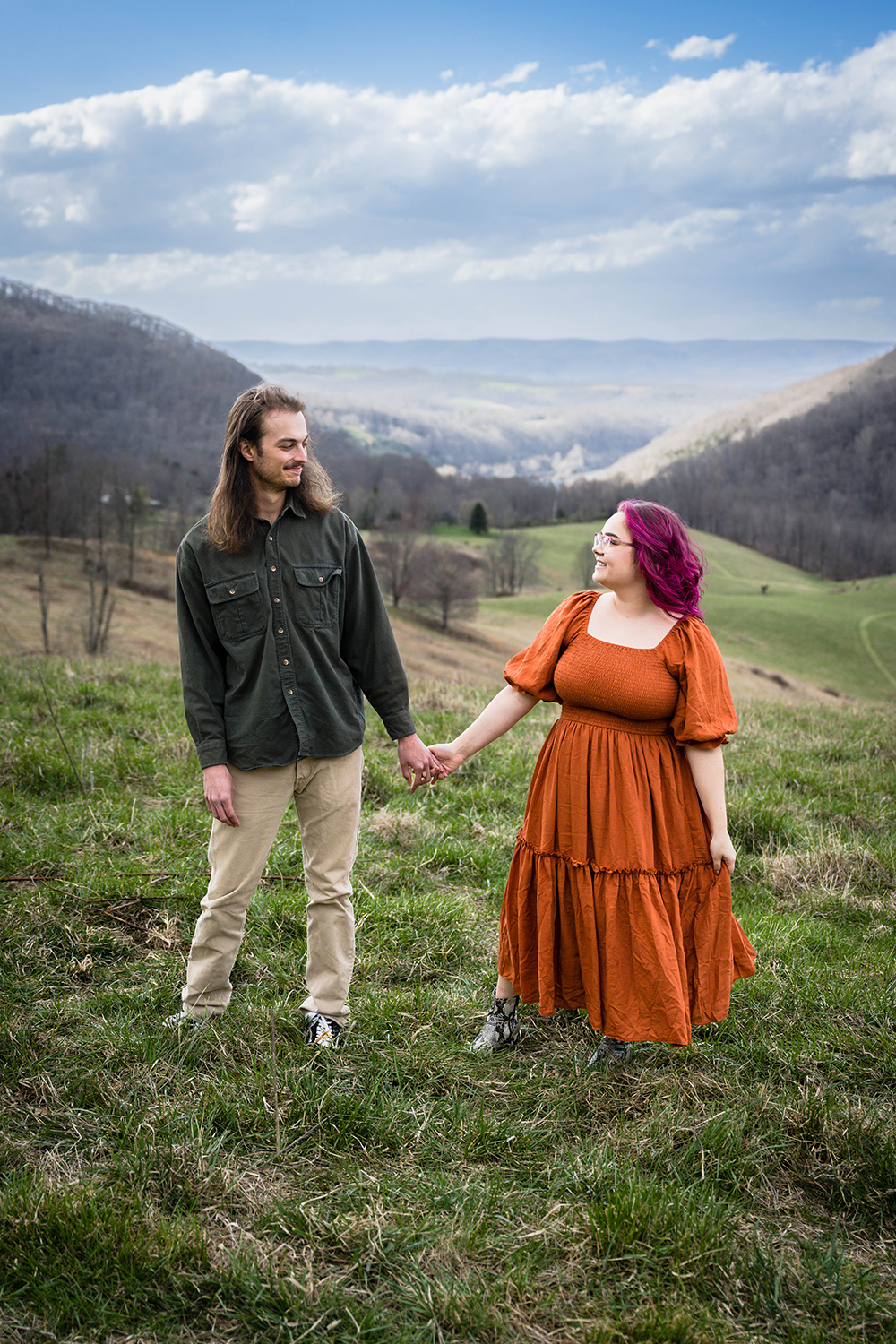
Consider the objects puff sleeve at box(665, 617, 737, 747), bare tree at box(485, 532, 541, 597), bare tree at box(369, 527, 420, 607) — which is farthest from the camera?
bare tree at box(485, 532, 541, 597)

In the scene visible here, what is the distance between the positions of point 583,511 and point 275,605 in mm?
98244

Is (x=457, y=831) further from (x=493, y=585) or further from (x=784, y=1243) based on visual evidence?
(x=493, y=585)

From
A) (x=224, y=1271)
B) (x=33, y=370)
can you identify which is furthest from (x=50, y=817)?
(x=33, y=370)

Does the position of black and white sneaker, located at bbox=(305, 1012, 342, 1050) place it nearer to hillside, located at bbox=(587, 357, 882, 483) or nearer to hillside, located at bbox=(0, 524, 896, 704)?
hillside, located at bbox=(0, 524, 896, 704)

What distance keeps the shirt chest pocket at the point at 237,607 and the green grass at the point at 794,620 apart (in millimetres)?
37028

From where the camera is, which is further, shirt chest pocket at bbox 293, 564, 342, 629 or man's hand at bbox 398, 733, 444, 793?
man's hand at bbox 398, 733, 444, 793

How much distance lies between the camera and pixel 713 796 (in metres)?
2.98

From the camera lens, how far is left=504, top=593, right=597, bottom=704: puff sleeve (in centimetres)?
313

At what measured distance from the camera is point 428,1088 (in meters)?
2.95

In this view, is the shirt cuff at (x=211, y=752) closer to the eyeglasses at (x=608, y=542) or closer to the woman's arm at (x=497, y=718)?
the woman's arm at (x=497, y=718)

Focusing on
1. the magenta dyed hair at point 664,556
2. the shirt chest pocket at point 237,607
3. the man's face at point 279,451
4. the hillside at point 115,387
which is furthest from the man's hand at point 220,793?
the hillside at point 115,387

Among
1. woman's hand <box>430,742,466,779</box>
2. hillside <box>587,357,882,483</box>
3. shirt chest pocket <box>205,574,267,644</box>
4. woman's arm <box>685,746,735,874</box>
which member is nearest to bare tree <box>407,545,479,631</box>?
woman's hand <box>430,742,466,779</box>

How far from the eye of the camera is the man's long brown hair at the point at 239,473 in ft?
9.71

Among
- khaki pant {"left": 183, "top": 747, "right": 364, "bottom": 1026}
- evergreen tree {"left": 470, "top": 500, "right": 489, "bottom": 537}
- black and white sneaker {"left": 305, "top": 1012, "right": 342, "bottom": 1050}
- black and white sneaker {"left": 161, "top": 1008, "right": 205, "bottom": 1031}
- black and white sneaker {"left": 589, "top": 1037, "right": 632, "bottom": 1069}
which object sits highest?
evergreen tree {"left": 470, "top": 500, "right": 489, "bottom": 537}
